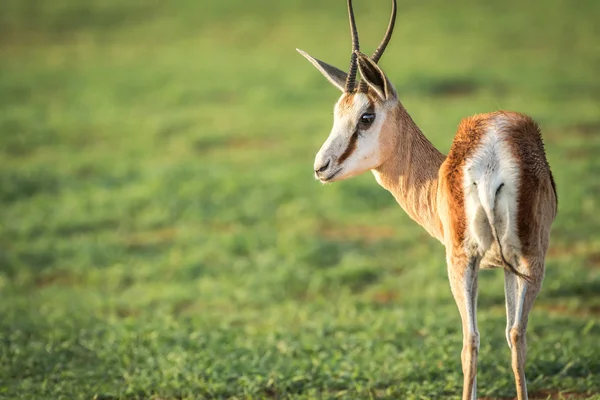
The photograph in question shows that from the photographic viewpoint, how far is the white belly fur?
4.05m

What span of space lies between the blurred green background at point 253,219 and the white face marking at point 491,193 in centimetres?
140

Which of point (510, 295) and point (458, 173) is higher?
point (458, 173)

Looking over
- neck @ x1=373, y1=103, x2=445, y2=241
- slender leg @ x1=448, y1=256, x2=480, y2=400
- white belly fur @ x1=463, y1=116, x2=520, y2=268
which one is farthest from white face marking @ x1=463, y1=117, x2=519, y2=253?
neck @ x1=373, y1=103, x2=445, y2=241

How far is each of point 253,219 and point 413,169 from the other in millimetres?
5377

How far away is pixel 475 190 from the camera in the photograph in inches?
161

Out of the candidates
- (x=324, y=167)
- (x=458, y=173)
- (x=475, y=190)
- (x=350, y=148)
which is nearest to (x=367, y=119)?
(x=350, y=148)

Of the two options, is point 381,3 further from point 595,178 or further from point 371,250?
point 371,250

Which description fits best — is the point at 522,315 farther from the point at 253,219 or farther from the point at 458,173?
the point at 253,219

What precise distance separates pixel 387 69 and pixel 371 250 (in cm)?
785

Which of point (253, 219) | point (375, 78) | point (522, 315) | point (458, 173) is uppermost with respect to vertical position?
point (375, 78)

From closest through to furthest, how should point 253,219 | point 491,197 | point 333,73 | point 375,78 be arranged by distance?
1. point 491,197
2. point 375,78
3. point 333,73
4. point 253,219

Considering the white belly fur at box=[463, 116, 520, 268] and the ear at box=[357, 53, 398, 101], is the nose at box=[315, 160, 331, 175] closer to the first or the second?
the ear at box=[357, 53, 398, 101]

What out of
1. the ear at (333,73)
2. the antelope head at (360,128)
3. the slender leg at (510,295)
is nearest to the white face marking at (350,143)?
the antelope head at (360,128)

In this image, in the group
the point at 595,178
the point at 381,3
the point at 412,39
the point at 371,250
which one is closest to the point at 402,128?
the point at 371,250
